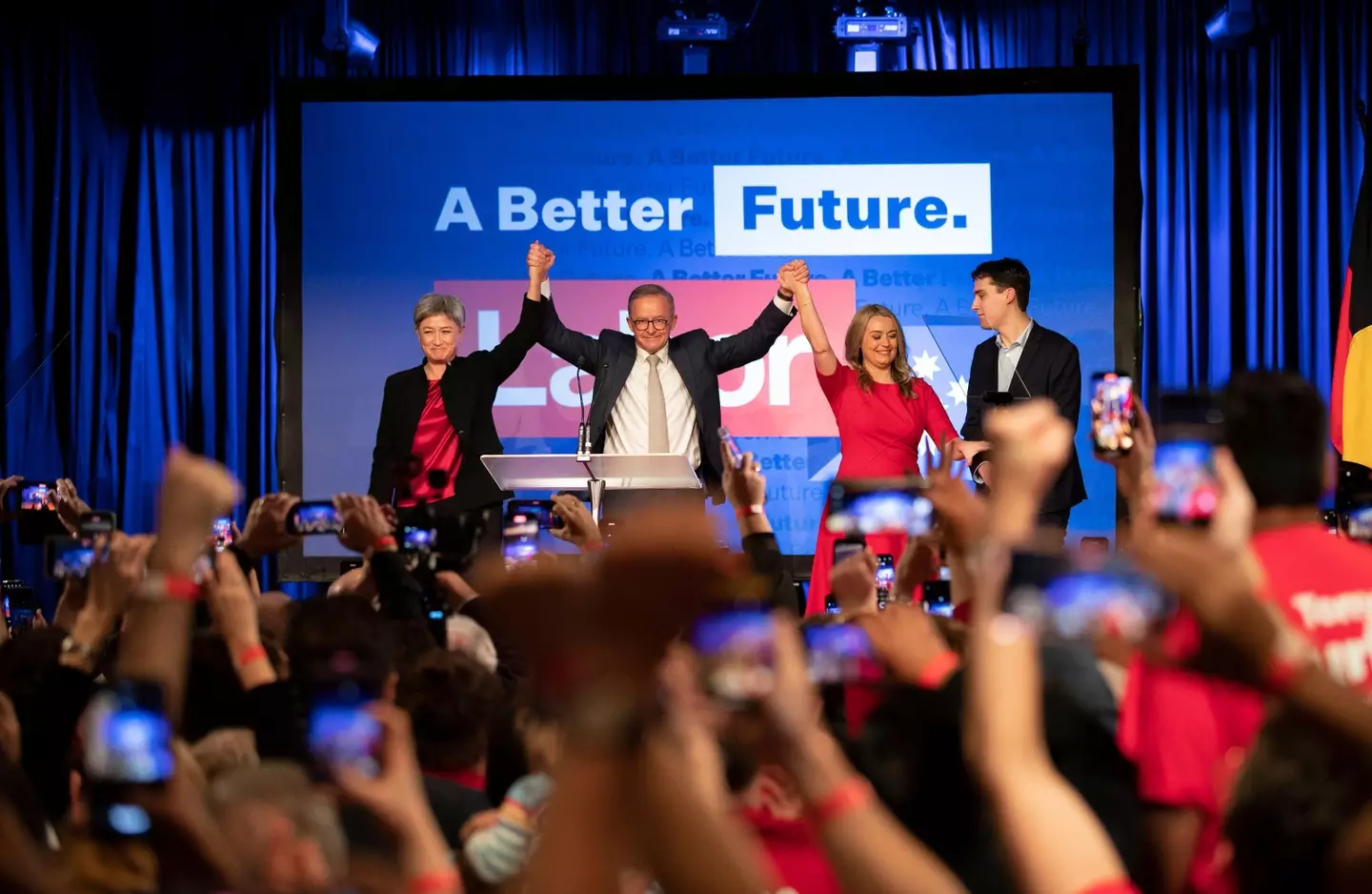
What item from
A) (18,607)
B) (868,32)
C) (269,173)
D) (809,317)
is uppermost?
(868,32)

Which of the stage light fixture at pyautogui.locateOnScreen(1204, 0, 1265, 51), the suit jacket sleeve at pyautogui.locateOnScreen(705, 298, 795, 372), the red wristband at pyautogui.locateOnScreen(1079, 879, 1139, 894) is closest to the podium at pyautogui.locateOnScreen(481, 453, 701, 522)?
the suit jacket sleeve at pyautogui.locateOnScreen(705, 298, 795, 372)

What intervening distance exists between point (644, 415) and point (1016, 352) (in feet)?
4.92

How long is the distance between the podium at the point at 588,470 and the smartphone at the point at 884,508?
2645 mm

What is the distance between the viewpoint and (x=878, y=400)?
553cm

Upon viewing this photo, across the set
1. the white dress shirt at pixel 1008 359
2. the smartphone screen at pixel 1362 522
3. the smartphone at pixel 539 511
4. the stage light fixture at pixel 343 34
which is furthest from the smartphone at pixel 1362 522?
the stage light fixture at pixel 343 34

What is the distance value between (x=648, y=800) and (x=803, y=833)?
0.64 metres

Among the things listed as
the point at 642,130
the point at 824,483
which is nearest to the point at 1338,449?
the point at 824,483

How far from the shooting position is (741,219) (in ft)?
21.8

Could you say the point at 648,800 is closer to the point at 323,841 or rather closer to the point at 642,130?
the point at 323,841

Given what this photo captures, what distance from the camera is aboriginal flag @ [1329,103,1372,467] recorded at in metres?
6.37

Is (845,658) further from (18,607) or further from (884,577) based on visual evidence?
(18,607)

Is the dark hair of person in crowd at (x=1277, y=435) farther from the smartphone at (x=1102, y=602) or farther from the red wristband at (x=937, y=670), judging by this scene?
the smartphone at (x=1102, y=602)

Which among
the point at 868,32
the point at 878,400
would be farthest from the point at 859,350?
the point at 868,32

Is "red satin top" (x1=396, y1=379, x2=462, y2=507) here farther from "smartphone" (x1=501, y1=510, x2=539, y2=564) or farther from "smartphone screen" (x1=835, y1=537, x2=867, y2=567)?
"smartphone screen" (x1=835, y1=537, x2=867, y2=567)
